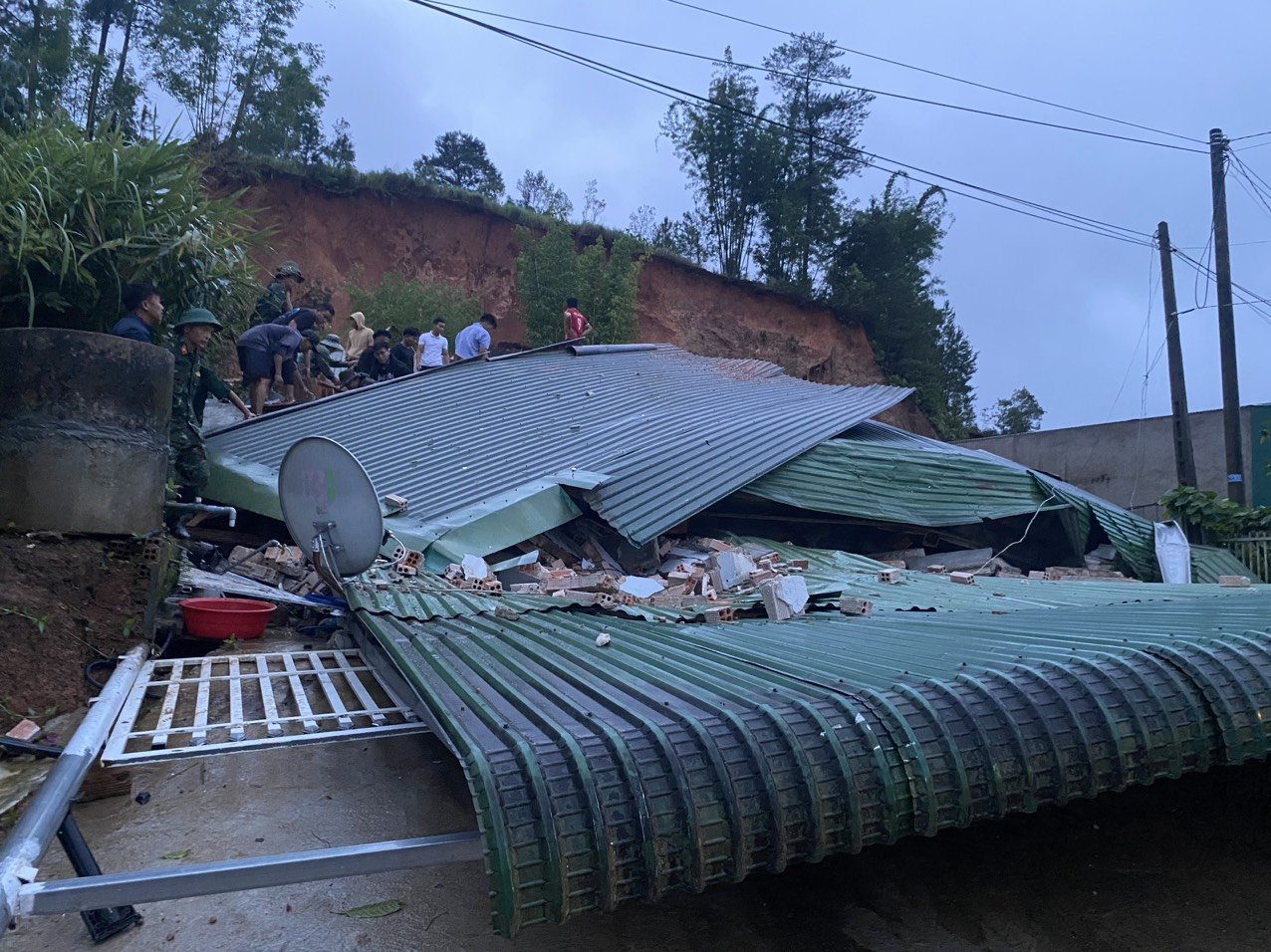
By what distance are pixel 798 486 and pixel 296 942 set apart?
20.1ft

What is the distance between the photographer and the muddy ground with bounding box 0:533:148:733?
13.4 feet

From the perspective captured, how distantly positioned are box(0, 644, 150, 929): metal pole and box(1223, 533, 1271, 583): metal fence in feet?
47.8

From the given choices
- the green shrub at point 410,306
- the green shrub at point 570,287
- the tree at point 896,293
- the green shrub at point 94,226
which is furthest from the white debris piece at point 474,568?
the tree at point 896,293

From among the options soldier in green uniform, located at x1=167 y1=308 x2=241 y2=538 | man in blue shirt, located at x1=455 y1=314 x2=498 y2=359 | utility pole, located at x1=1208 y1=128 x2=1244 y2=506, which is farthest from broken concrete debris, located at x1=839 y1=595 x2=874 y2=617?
utility pole, located at x1=1208 y1=128 x2=1244 y2=506

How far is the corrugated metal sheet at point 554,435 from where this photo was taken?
7066 millimetres

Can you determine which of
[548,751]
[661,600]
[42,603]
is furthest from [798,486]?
[548,751]

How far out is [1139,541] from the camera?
8977 mm

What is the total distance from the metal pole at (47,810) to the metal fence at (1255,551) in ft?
47.8

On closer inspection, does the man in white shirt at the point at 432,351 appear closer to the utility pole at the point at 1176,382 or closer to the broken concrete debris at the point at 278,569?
the broken concrete debris at the point at 278,569

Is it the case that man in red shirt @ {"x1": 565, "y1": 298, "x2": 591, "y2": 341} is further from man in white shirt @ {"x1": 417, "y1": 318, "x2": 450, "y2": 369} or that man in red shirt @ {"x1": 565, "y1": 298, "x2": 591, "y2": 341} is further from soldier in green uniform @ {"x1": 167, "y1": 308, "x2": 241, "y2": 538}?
soldier in green uniform @ {"x1": 167, "y1": 308, "x2": 241, "y2": 538}

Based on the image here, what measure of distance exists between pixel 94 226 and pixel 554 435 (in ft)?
13.4

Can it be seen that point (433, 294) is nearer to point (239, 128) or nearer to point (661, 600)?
point (239, 128)

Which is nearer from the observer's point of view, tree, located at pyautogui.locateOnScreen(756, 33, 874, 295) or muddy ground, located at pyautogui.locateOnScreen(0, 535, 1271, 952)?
muddy ground, located at pyautogui.locateOnScreen(0, 535, 1271, 952)

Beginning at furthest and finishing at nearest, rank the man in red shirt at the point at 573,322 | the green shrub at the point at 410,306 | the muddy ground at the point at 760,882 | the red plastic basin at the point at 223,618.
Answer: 1. the green shrub at the point at 410,306
2. the man in red shirt at the point at 573,322
3. the red plastic basin at the point at 223,618
4. the muddy ground at the point at 760,882
